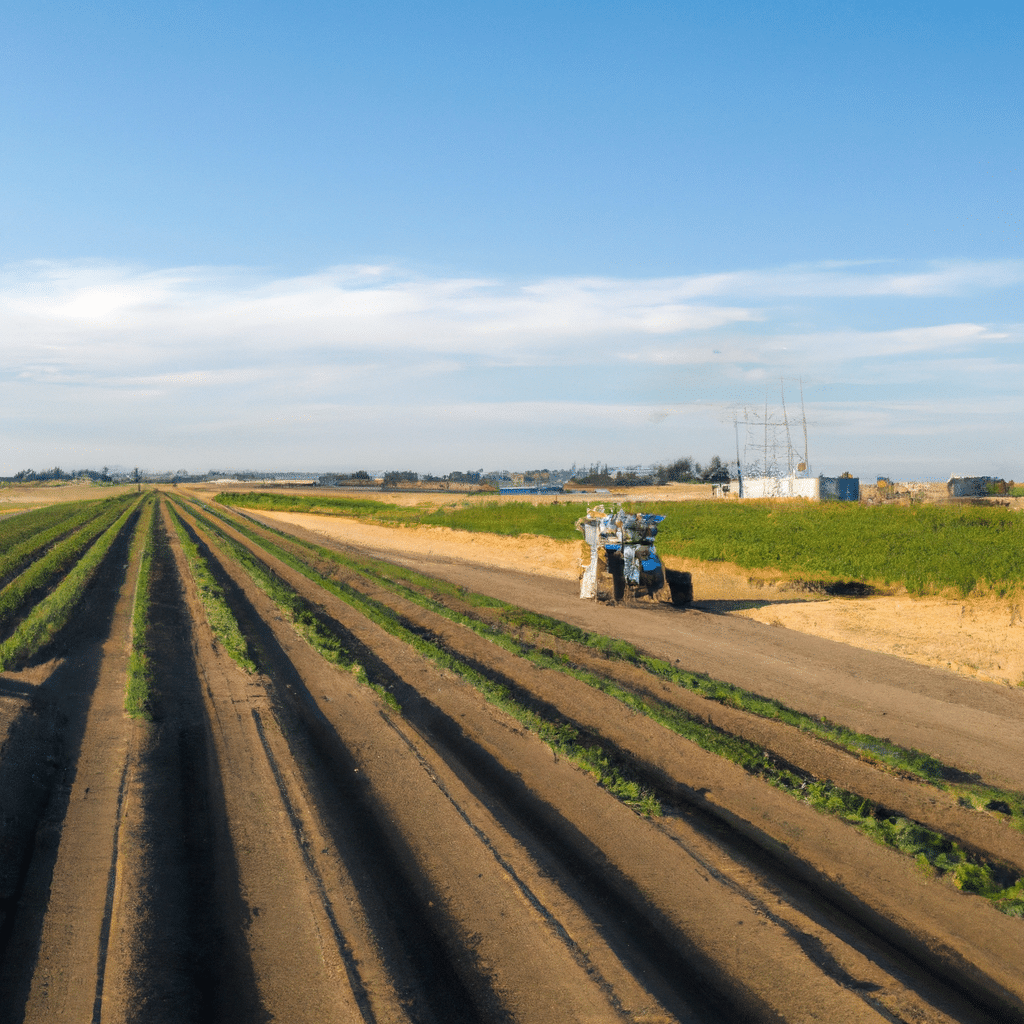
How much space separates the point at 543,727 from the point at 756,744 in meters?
2.55

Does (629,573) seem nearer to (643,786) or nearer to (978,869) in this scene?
(643,786)

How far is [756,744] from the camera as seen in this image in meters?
9.17

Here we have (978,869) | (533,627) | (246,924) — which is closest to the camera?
(246,924)

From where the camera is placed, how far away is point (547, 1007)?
466 centimetres

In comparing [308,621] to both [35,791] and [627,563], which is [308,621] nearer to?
[627,563]

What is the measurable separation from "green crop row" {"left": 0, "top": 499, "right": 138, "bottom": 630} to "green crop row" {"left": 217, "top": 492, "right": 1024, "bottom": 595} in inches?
810

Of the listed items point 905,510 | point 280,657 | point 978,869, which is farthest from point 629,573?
point 905,510

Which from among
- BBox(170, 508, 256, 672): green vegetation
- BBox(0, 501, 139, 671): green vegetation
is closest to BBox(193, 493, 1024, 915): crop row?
BBox(170, 508, 256, 672): green vegetation

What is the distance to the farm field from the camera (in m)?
4.88

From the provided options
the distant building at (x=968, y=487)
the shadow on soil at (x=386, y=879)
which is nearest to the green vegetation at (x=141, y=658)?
the shadow on soil at (x=386, y=879)

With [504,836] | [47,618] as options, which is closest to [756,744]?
[504,836]

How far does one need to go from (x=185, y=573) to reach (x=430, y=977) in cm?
2211

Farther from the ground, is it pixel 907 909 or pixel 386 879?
pixel 386 879

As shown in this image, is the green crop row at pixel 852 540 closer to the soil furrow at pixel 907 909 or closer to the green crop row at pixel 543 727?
the green crop row at pixel 543 727
